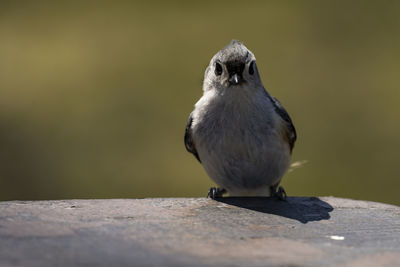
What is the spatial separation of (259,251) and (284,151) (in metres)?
1.58

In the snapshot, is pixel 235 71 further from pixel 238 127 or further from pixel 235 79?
pixel 238 127

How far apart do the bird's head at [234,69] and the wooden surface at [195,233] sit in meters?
0.74

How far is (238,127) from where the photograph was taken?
3441 mm

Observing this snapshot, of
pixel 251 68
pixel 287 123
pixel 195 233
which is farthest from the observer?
pixel 287 123

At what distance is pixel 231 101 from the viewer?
3.45 meters

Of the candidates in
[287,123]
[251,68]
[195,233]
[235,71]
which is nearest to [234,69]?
[235,71]

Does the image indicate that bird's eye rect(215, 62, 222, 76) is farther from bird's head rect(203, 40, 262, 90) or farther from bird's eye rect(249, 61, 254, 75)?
bird's eye rect(249, 61, 254, 75)

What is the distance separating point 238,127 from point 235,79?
A: 31 centimetres

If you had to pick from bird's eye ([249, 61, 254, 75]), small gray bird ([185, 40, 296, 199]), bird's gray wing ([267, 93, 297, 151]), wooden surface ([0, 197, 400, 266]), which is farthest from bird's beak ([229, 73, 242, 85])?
wooden surface ([0, 197, 400, 266])

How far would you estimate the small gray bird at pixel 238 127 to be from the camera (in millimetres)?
3439

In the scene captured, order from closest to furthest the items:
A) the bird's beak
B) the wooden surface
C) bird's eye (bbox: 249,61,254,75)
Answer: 1. the wooden surface
2. the bird's beak
3. bird's eye (bbox: 249,61,254,75)

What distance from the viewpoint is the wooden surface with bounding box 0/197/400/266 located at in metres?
1.97

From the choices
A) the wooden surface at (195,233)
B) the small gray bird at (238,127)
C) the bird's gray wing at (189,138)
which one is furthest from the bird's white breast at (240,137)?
the wooden surface at (195,233)

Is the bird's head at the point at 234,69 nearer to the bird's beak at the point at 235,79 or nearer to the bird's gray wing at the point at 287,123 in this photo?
the bird's beak at the point at 235,79
